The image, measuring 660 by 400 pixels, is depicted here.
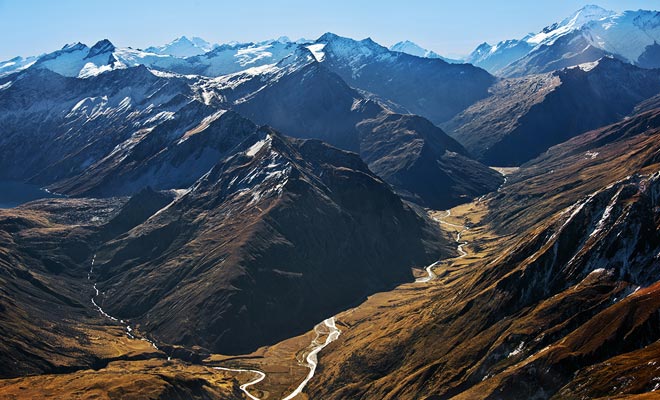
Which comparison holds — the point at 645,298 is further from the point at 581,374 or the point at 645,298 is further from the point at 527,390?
the point at 527,390

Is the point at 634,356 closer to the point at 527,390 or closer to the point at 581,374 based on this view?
the point at 581,374

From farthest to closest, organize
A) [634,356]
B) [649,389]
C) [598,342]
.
→ [598,342] → [634,356] → [649,389]

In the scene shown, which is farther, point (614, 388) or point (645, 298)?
point (645, 298)

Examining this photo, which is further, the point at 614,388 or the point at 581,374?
the point at 581,374

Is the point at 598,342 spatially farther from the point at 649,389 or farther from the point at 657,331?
the point at 649,389

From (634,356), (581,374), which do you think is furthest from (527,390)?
(634,356)

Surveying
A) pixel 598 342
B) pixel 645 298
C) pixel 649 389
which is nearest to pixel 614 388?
pixel 649 389

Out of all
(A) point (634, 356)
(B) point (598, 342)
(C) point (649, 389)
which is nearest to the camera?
(C) point (649, 389)

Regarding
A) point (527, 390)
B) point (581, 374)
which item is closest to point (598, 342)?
point (581, 374)
